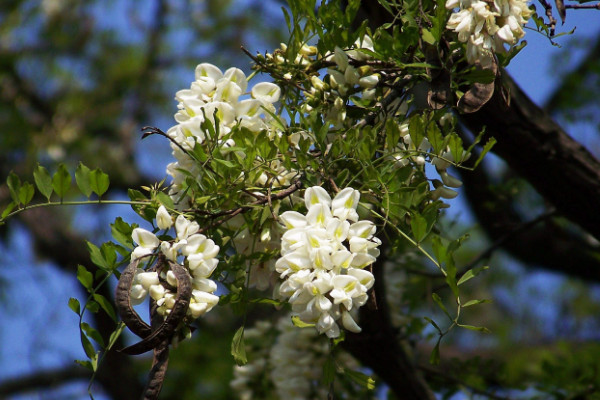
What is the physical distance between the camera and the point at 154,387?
93 cm

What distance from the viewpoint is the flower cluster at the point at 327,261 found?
85 centimetres

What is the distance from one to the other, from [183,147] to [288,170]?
0.59 feet

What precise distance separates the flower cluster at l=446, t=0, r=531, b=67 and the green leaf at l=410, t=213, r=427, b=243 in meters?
0.24

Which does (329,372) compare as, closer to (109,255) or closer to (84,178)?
(109,255)

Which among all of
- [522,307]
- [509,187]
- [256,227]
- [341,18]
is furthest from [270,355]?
[522,307]

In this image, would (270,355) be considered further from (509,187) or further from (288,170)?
(288,170)

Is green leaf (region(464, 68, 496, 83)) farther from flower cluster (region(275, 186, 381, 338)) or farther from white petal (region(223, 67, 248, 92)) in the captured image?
white petal (region(223, 67, 248, 92))

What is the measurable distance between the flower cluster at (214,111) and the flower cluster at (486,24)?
1.03ft

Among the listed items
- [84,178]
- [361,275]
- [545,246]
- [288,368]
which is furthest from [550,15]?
[545,246]

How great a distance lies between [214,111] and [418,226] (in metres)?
0.36

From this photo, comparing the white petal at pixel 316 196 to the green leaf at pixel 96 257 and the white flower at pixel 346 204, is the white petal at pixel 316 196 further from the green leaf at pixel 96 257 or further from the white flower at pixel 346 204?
the green leaf at pixel 96 257

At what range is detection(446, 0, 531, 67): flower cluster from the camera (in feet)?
3.09

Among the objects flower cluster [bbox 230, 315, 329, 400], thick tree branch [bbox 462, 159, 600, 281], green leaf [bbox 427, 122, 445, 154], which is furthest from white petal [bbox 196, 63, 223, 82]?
thick tree branch [bbox 462, 159, 600, 281]

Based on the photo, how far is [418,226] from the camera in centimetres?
94
